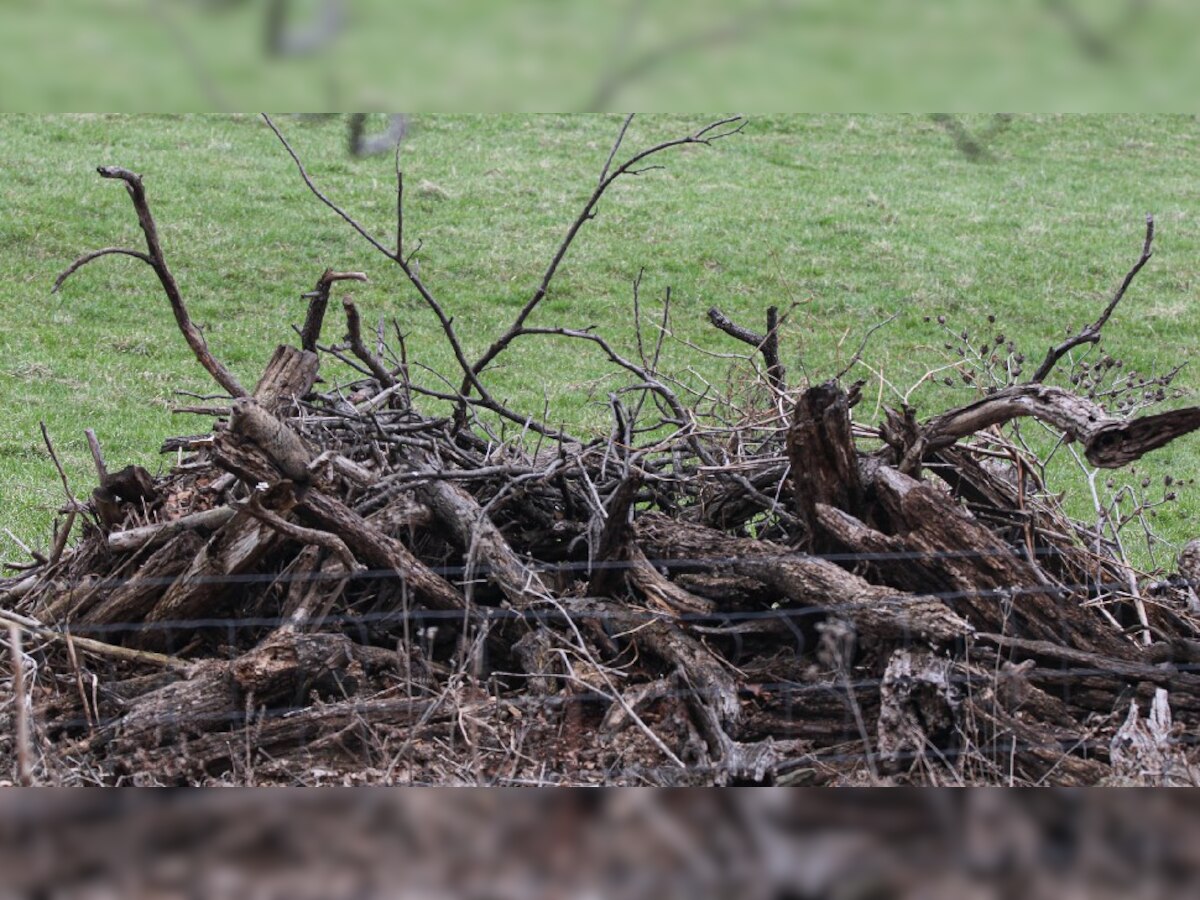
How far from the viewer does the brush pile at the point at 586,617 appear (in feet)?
10.9

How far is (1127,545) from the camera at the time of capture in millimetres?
7438

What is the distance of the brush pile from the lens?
334 centimetres

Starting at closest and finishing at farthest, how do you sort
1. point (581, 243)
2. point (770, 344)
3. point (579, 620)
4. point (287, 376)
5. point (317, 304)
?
point (579, 620) < point (287, 376) < point (317, 304) < point (770, 344) < point (581, 243)

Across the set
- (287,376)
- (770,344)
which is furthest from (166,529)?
(770,344)

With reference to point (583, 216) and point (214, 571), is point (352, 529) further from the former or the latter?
point (583, 216)

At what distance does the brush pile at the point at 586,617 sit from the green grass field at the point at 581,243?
5.97m

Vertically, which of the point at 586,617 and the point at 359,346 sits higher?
the point at 359,346

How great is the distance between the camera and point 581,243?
15695mm

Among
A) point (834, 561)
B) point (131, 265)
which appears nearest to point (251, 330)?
point (131, 265)

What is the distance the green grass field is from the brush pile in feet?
19.6

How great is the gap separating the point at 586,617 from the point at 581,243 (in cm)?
1232

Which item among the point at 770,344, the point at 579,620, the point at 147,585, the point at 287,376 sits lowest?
the point at 147,585

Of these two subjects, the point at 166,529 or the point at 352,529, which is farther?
the point at 166,529

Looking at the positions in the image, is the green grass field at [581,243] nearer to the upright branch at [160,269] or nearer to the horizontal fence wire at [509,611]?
the upright branch at [160,269]
